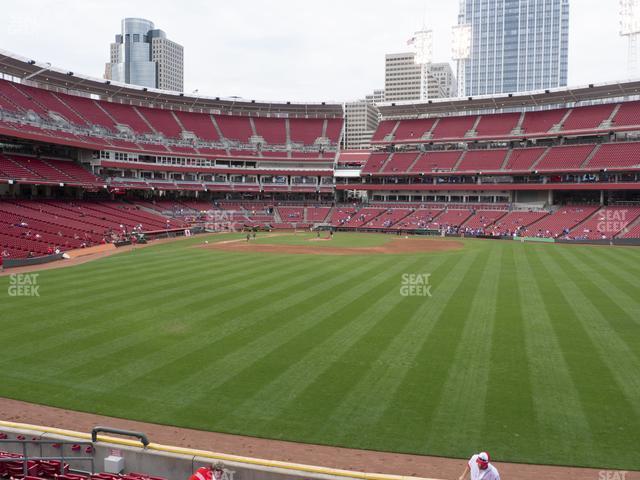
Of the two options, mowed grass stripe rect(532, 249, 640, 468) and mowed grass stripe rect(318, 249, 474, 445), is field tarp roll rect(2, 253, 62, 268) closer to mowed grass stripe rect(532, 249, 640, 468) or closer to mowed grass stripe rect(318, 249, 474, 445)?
mowed grass stripe rect(318, 249, 474, 445)

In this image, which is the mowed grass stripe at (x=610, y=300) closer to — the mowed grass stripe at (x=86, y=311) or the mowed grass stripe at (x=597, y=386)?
the mowed grass stripe at (x=597, y=386)

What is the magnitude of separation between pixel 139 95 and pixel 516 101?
64.9 meters

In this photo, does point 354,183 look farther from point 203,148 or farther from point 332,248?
point 332,248

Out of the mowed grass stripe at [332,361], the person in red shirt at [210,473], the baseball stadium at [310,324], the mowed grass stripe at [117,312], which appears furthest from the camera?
the mowed grass stripe at [117,312]

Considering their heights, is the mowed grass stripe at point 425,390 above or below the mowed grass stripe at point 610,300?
below

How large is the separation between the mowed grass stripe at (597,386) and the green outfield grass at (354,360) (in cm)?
5

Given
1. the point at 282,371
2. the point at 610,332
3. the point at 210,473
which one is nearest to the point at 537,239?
the point at 610,332

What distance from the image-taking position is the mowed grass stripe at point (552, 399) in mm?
10008

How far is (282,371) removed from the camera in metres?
14.2

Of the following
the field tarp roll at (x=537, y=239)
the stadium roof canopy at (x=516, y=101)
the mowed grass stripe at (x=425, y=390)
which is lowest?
the mowed grass stripe at (x=425, y=390)

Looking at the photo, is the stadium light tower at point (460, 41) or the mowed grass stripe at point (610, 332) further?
the stadium light tower at point (460, 41)

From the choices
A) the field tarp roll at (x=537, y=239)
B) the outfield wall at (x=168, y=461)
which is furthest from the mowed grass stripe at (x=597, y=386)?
the field tarp roll at (x=537, y=239)

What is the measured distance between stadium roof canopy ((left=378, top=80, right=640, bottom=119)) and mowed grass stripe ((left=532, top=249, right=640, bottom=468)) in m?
60.6

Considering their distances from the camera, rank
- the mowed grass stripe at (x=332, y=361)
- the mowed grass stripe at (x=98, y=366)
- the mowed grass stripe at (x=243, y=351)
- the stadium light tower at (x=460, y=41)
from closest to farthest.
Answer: the mowed grass stripe at (x=332, y=361), the mowed grass stripe at (x=243, y=351), the mowed grass stripe at (x=98, y=366), the stadium light tower at (x=460, y=41)
